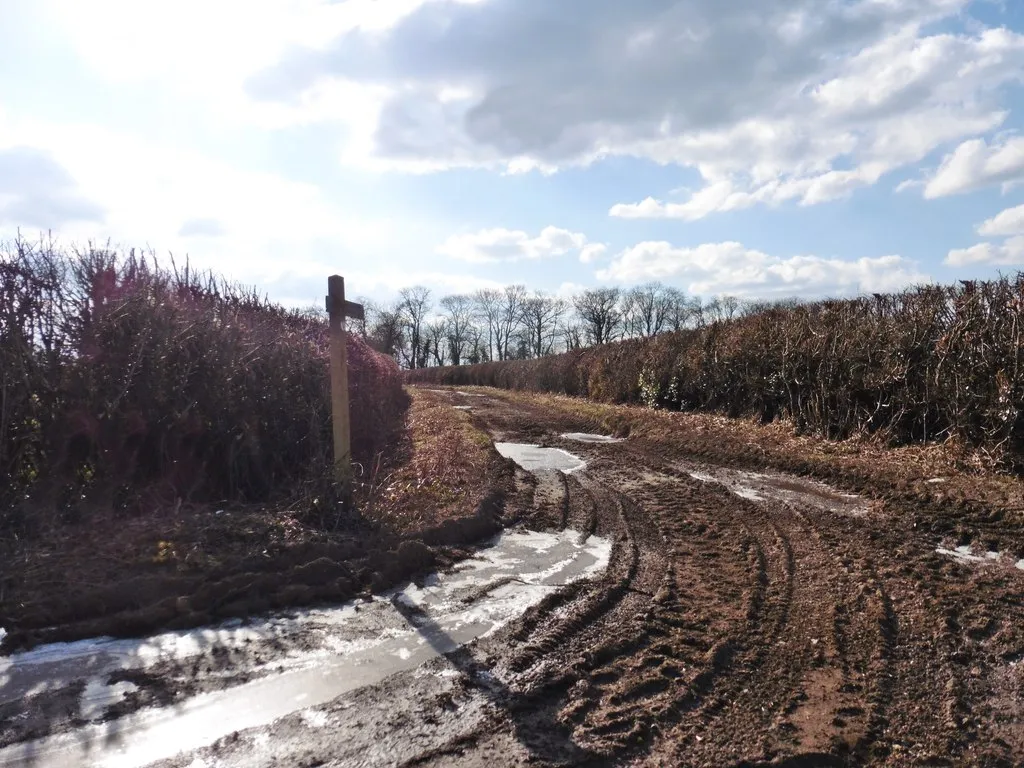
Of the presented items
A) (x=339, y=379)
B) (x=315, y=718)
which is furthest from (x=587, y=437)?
(x=315, y=718)

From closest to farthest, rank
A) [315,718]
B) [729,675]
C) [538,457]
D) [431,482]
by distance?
1. [315,718]
2. [729,675]
3. [431,482]
4. [538,457]

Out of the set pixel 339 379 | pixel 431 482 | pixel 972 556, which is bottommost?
pixel 972 556

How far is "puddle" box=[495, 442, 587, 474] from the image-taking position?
10.7 m

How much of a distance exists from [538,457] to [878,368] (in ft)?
19.1

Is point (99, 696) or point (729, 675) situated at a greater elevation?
point (99, 696)

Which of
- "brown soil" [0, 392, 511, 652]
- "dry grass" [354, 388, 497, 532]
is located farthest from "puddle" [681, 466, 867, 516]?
"brown soil" [0, 392, 511, 652]

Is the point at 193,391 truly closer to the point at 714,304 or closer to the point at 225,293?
the point at 225,293

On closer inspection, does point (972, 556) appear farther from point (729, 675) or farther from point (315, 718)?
point (315, 718)

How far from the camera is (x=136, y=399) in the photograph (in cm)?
625

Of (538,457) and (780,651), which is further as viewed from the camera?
(538,457)

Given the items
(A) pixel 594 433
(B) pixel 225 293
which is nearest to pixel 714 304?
(A) pixel 594 433

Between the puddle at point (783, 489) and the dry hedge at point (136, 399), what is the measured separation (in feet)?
16.7

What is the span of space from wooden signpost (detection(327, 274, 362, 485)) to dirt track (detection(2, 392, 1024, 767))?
2.86 meters

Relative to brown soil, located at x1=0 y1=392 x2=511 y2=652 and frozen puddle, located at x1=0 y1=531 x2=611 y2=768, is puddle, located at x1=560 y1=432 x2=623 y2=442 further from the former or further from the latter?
frozen puddle, located at x1=0 y1=531 x2=611 y2=768
